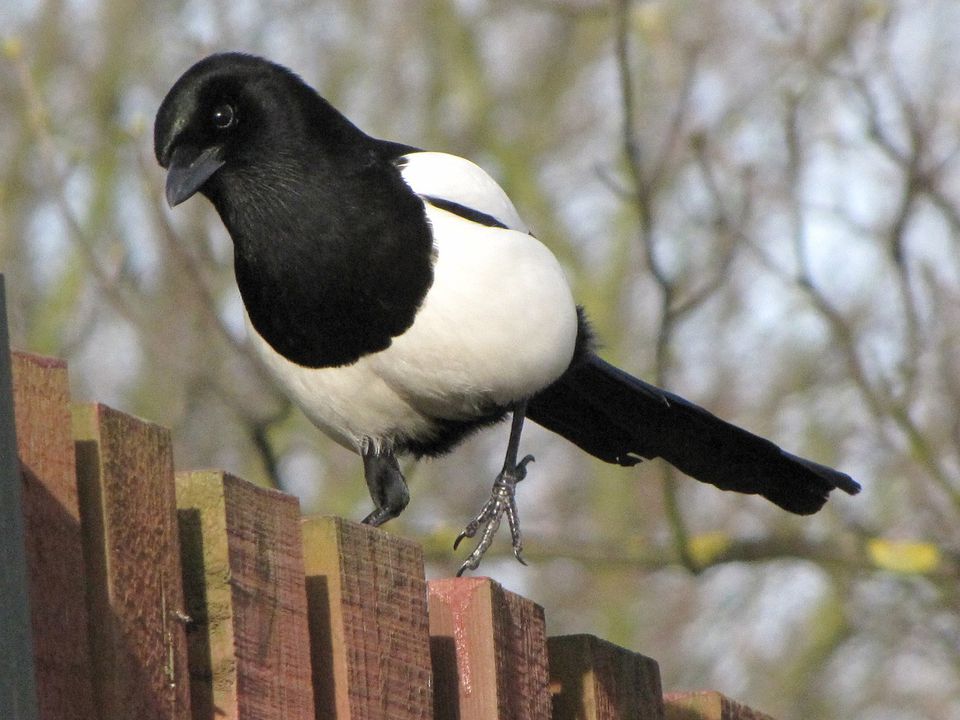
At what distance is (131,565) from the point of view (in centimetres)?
121

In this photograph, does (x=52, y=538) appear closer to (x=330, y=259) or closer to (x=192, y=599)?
(x=192, y=599)

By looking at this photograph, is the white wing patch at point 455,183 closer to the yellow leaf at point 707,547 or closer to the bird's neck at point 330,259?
the bird's neck at point 330,259

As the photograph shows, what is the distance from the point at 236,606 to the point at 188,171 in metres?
1.46

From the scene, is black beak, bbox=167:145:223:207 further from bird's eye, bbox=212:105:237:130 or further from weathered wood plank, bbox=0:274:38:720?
weathered wood plank, bbox=0:274:38:720

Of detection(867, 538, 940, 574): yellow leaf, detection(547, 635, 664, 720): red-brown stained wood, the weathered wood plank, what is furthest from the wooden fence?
detection(867, 538, 940, 574): yellow leaf

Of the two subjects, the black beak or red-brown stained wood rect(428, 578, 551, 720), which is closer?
red-brown stained wood rect(428, 578, 551, 720)

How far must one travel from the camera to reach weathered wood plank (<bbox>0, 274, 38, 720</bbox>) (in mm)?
1051

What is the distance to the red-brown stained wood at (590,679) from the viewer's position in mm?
1862

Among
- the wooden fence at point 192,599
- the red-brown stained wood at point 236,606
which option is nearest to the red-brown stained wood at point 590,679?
the wooden fence at point 192,599

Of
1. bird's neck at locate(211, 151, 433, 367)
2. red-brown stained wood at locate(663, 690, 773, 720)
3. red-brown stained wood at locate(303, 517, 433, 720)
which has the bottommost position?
red-brown stained wood at locate(303, 517, 433, 720)

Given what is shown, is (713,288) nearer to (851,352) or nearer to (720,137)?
(851,352)

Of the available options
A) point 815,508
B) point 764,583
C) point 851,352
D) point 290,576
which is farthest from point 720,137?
point 290,576

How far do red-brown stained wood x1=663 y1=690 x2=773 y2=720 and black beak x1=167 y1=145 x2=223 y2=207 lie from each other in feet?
3.47

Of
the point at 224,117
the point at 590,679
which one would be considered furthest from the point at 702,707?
the point at 224,117
